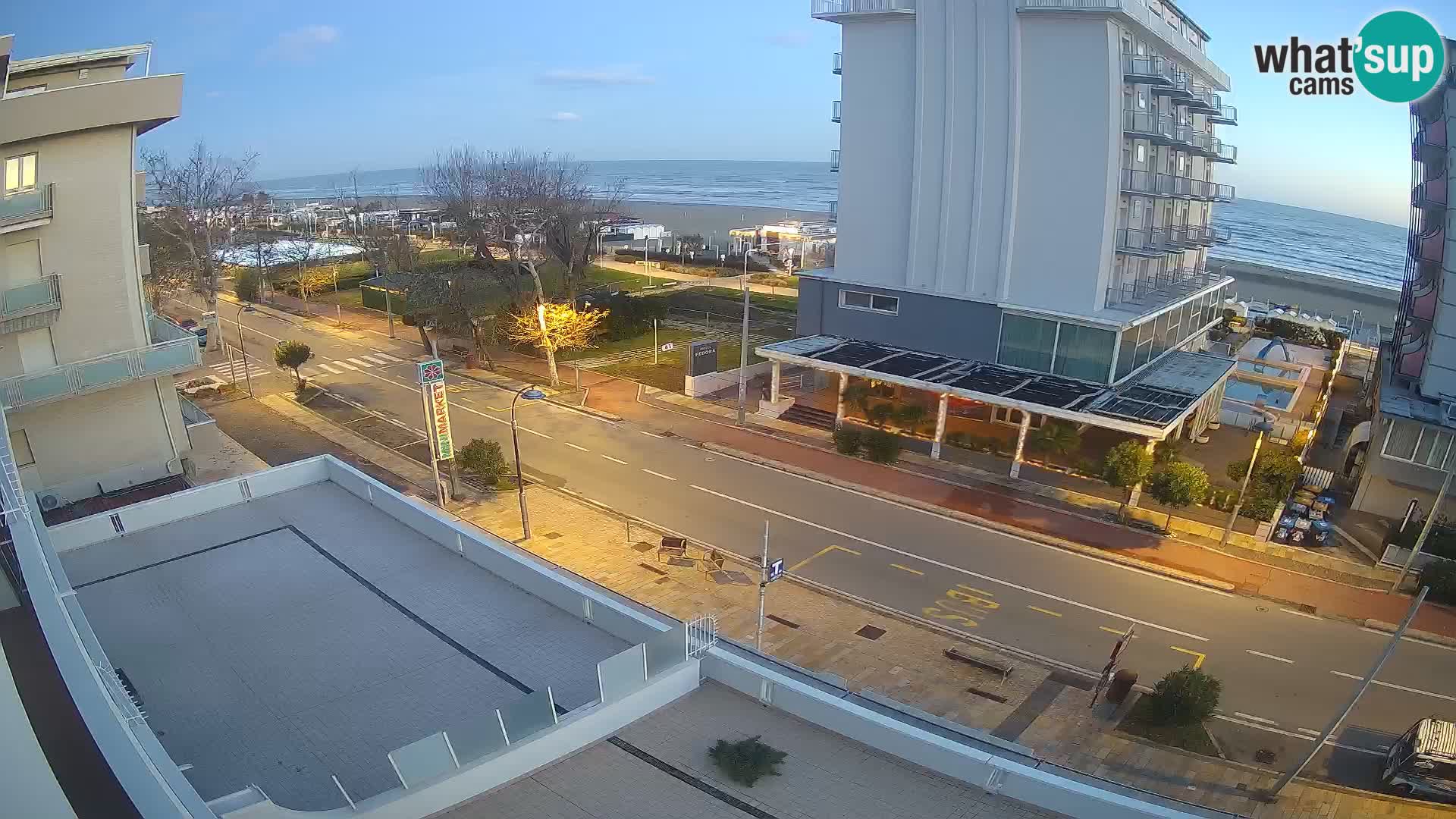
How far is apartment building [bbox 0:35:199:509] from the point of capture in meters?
20.5

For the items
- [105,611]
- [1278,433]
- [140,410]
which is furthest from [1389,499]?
[140,410]

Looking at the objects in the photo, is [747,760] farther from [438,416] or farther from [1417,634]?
[1417,634]

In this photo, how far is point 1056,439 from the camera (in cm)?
2812

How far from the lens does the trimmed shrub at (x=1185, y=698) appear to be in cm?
1599

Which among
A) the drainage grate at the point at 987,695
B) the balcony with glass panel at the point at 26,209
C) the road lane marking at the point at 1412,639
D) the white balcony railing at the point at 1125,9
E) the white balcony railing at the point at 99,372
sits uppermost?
the white balcony railing at the point at 1125,9

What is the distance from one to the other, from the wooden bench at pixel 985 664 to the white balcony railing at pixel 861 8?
24.9 m

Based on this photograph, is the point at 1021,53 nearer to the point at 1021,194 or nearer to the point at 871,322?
the point at 1021,194

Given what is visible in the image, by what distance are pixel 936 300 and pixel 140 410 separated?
2909 centimetres

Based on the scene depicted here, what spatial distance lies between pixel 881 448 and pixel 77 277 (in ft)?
85.9

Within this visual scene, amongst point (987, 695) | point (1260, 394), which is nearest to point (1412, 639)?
point (987, 695)

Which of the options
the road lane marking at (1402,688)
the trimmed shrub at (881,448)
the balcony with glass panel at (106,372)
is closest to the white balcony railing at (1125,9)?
the trimmed shrub at (881,448)

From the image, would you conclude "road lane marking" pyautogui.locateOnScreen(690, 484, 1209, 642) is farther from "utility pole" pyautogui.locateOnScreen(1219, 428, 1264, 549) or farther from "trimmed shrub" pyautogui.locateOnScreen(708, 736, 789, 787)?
Result: "trimmed shrub" pyautogui.locateOnScreen(708, 736, 789, 787)

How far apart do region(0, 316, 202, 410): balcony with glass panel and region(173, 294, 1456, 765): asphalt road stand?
1076 centimetres

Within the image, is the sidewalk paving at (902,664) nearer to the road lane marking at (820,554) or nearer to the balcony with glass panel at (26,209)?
the road lane marking at (820,554)
